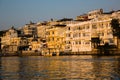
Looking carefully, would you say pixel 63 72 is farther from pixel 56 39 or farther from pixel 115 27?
pixel 56 39

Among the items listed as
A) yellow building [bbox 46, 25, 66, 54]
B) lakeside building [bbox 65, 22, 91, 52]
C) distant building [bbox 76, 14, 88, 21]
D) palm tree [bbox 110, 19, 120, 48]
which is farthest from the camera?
distant building [bbox 76, 14, 88, 21]

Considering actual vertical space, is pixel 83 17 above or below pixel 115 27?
above

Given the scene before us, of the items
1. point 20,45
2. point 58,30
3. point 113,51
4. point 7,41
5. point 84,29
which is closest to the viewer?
point 113,51

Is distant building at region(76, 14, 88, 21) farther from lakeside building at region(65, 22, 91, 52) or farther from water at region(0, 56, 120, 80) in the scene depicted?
water at region(0, 56, 120, 80)

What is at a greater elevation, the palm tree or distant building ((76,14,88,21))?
distant building ((76,14,88,21))

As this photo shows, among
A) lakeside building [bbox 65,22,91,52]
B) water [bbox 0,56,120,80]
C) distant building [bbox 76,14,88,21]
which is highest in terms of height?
distant building [bbox 76,14,88,21]

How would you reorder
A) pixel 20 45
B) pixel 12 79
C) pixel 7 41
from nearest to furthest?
pixel 12 79 → pixel 20 45 → pixel 7 41

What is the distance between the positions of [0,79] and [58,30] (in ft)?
276

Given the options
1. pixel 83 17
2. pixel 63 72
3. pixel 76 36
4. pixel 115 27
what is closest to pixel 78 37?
pixel 76 36

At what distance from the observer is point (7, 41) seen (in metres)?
158

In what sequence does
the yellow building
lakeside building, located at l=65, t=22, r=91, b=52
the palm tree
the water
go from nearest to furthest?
the water < the palm tree < lakeside building, located at l=65, t=22, r=91, b=52 < the yellow building

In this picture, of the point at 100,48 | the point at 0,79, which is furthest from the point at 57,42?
the point at 0,79

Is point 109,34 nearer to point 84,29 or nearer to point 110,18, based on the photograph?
point 110,18

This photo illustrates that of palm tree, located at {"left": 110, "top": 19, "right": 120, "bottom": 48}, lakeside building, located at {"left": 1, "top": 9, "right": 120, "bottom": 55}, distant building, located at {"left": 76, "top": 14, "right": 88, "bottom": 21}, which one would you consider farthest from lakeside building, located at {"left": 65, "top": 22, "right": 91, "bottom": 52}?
distant building, located at {"left": 76, "top": 14, "right": 88, "bottom": 21}
